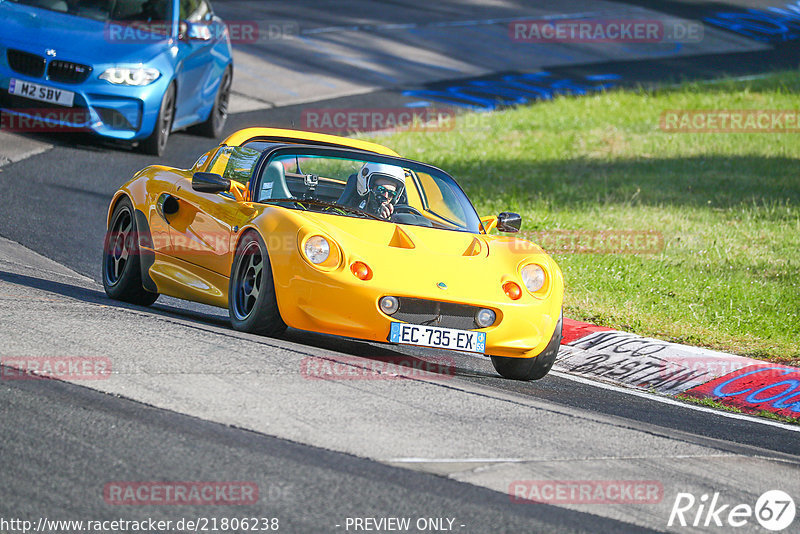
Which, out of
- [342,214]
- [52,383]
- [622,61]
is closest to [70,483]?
[52,383]

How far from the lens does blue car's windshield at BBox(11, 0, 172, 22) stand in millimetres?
14750

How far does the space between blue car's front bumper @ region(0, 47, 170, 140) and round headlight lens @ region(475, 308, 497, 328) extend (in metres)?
7.65

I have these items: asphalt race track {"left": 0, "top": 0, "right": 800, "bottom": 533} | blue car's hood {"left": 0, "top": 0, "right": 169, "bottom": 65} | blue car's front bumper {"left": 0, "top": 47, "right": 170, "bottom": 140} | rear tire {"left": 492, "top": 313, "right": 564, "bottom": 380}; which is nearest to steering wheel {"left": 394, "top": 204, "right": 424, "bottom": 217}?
asphalt race track {"left": 0, "top": 0, "right": 800, "bottom": 533}

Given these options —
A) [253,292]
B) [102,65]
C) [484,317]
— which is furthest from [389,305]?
[102,65]

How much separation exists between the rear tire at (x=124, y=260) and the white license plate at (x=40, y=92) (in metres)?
4.79

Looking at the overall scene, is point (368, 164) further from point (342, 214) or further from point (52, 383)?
point (52, 383)

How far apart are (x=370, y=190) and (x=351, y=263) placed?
1400 millimetres

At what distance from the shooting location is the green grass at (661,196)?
1038 cm

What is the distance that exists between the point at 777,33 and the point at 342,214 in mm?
28290

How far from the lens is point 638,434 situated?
648 cm

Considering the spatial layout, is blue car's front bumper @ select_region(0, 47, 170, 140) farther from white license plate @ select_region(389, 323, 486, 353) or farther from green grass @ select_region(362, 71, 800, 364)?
white license plate @ select_region(389, 323, 486, 353)

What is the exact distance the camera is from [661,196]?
15.7 metres

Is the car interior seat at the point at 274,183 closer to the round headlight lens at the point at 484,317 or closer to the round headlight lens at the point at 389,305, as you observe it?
the round headlight lens at the point at 389,305

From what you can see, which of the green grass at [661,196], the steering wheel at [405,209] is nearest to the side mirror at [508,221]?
the steering wheel at [405,209]
